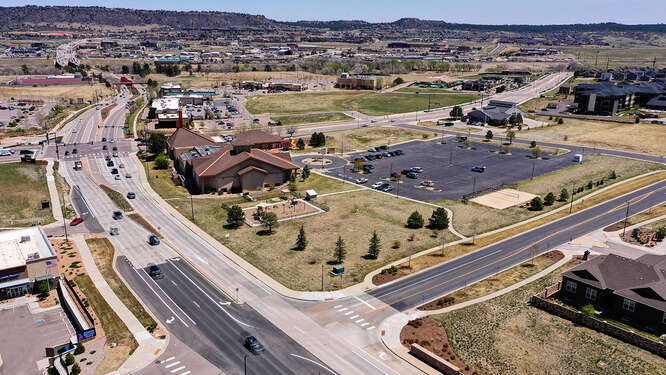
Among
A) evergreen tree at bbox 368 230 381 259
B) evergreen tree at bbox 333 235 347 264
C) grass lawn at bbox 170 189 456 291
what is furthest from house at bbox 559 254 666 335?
evergreen tree at bbox 333 235 347 264

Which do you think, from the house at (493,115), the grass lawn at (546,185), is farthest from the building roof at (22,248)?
the house at (493,115)

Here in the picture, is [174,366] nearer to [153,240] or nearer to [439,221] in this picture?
[153,240]

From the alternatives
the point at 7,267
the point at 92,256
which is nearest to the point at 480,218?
the point at 92,256

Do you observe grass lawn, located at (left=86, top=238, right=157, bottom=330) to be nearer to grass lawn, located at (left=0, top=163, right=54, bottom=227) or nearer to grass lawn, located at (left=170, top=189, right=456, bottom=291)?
grass lawn, located at (left=170, top=189, right=456, bottom=291)

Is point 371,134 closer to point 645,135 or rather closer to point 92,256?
point 645,135

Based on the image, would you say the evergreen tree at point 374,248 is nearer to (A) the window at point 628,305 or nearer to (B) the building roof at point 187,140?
(A) the window at point 628,305

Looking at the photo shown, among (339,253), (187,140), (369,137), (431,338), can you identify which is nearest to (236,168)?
(187,140)

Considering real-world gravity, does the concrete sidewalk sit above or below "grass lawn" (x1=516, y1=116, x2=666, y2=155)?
below
